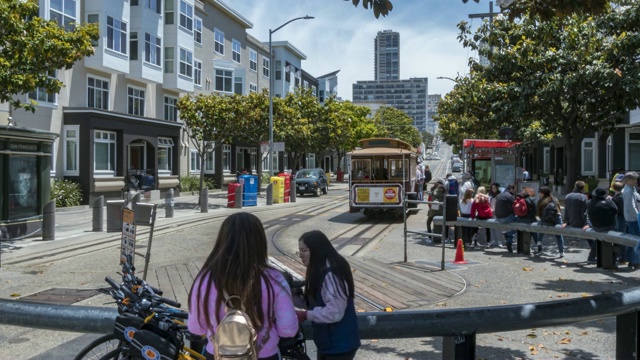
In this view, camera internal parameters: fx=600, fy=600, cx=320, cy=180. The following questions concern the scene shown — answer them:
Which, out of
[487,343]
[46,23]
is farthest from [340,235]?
[487,343]

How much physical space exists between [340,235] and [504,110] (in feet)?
19.7

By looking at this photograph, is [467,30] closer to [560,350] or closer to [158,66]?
[560,350]

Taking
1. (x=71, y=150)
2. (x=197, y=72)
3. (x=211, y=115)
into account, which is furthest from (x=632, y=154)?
(x=71, y=150)

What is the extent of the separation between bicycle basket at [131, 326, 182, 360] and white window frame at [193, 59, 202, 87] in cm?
3752

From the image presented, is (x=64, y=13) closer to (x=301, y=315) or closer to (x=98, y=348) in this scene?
(x=98, y=348)

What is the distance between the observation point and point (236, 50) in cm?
4834

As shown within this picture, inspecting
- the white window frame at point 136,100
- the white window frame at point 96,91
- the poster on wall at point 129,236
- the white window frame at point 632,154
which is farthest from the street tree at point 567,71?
the white window frame at point 136,100

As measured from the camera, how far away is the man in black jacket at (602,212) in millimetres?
11797

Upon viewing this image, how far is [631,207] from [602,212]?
1.71ft

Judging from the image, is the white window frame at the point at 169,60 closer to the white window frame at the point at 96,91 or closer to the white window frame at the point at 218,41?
the white window frame at the point at 96,91

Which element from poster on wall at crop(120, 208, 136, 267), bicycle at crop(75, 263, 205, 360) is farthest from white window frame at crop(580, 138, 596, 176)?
bicycle at crop(75, 263, 205, 360)

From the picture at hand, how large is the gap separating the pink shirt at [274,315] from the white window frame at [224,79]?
137 ft

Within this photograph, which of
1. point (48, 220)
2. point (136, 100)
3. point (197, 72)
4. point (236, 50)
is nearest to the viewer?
point (48, 220)

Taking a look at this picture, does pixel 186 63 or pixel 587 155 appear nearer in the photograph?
pixel 186 63
